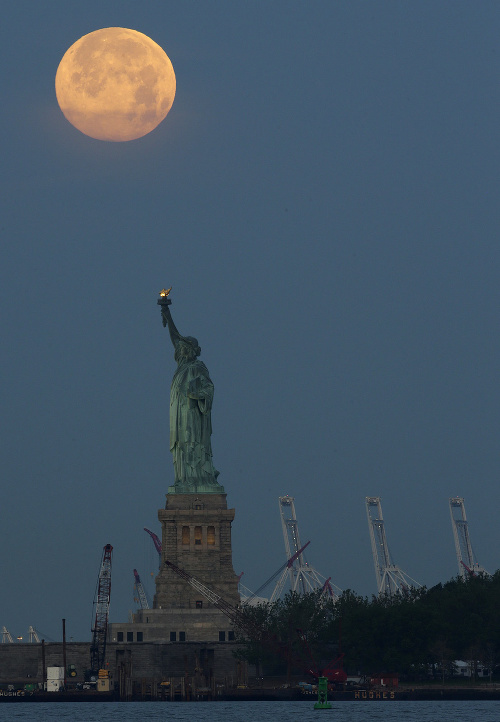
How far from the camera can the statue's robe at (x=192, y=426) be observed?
18212cm

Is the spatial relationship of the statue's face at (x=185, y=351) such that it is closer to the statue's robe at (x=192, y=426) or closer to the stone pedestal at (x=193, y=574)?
the statue's robe at (x=192, y=426)

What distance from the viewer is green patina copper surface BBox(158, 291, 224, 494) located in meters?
182

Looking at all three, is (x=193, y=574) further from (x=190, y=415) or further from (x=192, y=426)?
(x=190, y=415)

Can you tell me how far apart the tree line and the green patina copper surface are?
17.8 metres

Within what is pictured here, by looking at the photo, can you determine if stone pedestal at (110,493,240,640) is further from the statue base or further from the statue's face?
the statue's face

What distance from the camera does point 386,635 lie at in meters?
160

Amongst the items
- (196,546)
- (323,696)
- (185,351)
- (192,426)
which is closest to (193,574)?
(196,546)

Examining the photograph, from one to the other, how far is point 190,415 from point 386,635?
116 feet

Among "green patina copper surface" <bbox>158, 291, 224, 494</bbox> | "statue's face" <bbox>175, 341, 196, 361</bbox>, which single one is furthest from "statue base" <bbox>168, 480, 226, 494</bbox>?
"statue's face" <bbox>175, 341, 196, 361</bbox>
